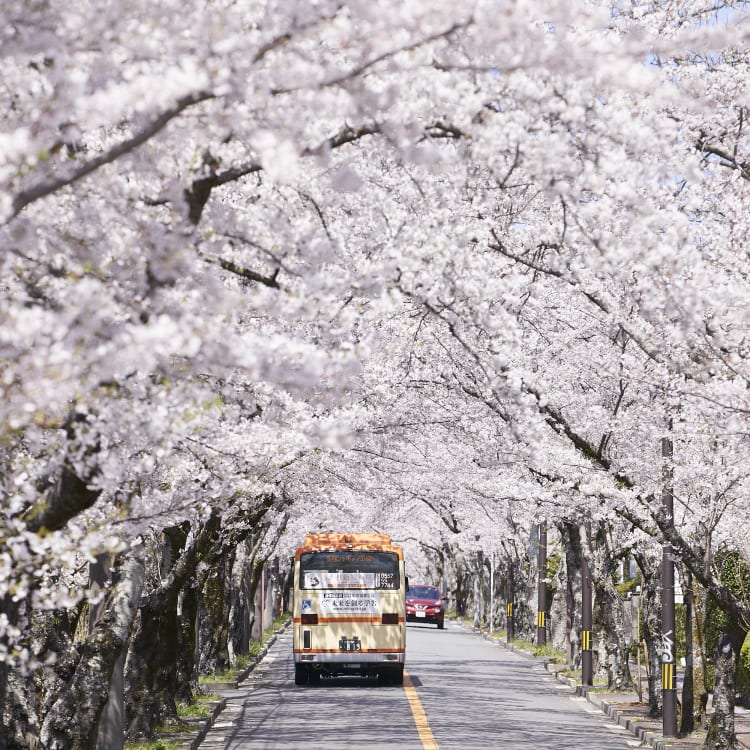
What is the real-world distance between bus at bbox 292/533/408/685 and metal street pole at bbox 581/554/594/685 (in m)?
4.10

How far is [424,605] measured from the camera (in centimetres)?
6284

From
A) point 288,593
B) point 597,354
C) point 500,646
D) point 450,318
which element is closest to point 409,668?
point 500,646

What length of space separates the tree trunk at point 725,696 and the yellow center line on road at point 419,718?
137 inches

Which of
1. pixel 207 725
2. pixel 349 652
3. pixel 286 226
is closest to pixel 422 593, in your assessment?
pixel 349 652

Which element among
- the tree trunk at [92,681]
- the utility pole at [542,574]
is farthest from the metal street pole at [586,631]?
the tree trunk at [92,681]

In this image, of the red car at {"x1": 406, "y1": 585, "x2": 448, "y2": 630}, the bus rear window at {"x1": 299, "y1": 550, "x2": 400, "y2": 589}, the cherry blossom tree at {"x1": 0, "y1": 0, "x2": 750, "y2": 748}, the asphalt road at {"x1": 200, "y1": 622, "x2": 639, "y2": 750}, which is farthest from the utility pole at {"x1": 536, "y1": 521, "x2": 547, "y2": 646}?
the red car at {"x1": 406, "y1": 585, "x2": 448, "y2": 630}

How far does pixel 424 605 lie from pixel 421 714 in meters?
41.7

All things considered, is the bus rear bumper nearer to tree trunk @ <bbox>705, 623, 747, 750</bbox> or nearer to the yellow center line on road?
the yellow center line on road

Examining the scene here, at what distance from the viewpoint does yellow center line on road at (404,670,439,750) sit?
17.3 metres

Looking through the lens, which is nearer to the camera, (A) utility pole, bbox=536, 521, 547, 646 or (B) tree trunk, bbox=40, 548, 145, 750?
(B) tree trunk, bbox=40, 548, 145, 750

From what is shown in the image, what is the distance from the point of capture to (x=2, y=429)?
6117mm

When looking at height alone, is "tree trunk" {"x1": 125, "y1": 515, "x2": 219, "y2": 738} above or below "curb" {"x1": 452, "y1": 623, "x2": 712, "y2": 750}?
above

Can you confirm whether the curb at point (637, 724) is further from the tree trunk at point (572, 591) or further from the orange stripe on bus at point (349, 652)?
the orange stripe on bus at point (349, 652)

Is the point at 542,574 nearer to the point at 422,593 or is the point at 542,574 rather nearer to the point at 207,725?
the point at 207,725
